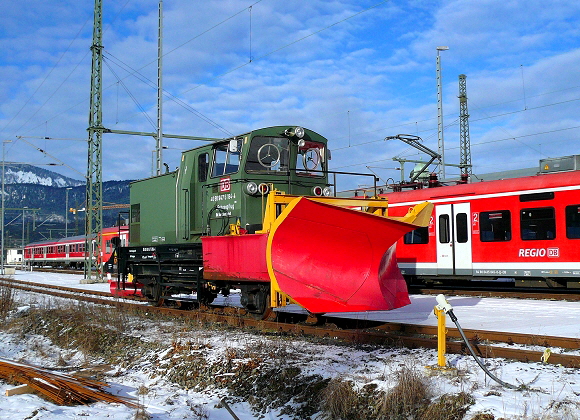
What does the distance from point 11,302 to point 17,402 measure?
9572mm

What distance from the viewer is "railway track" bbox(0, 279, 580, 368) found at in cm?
613

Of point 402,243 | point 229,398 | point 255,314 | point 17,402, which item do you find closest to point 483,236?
point 402,243

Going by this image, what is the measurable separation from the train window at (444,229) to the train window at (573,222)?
10.5 ft

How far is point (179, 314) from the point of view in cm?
1057

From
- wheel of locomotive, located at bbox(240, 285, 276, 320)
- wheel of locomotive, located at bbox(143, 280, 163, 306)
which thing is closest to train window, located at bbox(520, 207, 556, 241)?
wheel of locomotive, located at bbox(240, 285, 276, 320)

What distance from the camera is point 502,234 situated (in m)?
14.3

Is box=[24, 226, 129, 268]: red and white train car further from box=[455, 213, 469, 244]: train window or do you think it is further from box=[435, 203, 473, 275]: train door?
box=[455, 213, 469, 244]: train window

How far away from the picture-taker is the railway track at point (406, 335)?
20.1 ft

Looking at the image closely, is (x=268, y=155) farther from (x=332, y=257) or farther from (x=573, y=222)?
(x=573, y=222)

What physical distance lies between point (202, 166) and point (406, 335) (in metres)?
5.19

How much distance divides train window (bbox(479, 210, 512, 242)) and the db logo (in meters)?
8.10

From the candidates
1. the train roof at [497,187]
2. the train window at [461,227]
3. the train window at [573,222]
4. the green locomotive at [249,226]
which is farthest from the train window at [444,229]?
the green locomotive at [249,226]

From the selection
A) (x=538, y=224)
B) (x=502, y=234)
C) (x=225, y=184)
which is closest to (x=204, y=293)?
(x=225, y=184)

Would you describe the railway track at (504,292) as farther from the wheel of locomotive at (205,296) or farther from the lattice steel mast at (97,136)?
the lattice steel mast at (97,136)
